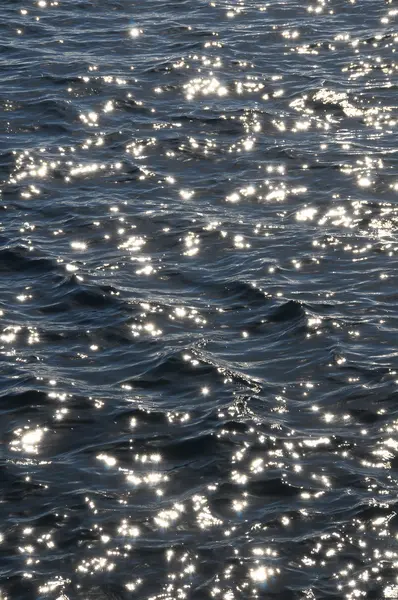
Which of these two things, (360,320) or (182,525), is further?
(360,320)

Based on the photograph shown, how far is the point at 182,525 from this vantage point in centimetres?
1644

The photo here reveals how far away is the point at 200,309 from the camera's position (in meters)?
21.9

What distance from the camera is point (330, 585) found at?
15.2m

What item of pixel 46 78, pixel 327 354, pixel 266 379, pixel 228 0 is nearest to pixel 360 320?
pixel 327 354

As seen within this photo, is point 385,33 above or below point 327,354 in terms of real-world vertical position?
above

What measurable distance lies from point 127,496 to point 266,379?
4.00 meters

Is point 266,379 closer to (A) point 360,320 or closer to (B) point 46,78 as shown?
(A) point 360,320

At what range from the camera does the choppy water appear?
16094 millimetres

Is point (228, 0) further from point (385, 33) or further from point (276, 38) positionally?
point (385, 33)

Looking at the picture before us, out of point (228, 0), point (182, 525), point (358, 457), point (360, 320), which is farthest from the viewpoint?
point (228, 0)

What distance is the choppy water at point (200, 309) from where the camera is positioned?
634 inches

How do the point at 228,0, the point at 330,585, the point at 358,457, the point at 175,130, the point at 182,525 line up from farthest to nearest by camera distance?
the point at 228,0 < the point at 175,130 < the point at 358,457 < the point at 182,525 < the point at 330,585

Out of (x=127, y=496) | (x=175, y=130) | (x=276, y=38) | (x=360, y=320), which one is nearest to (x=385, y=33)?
(x=276, y=38)

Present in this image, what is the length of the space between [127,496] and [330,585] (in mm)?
3683
